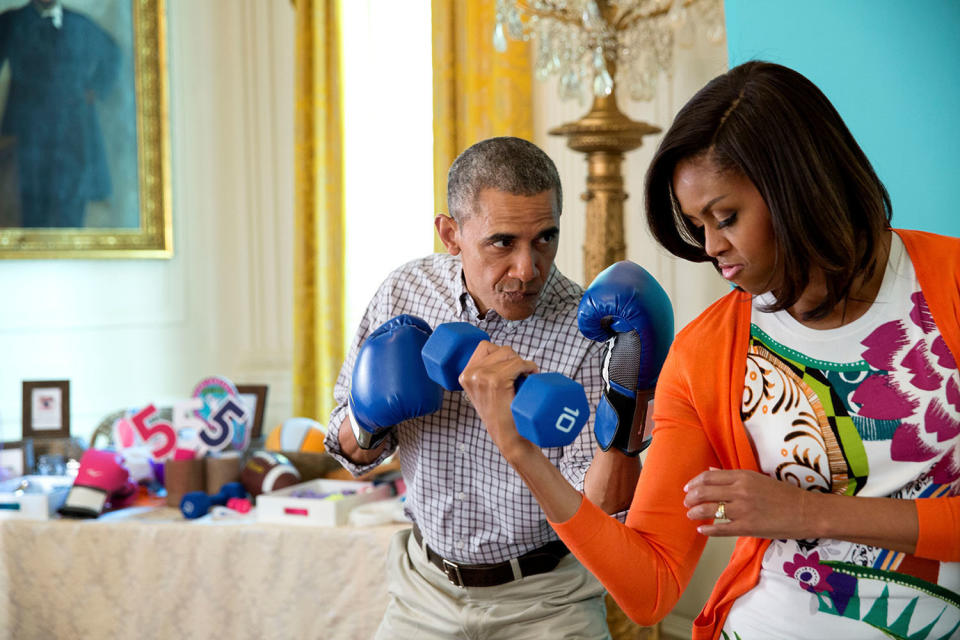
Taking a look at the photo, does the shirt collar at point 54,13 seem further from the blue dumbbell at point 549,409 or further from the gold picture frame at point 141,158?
the blue dumbbell at point 549,409

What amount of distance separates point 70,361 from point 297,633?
2162mm

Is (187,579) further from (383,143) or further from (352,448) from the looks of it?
(383,143)

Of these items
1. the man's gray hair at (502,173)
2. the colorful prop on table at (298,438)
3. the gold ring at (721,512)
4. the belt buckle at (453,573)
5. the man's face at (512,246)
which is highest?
the man's gray hair at (502,173)

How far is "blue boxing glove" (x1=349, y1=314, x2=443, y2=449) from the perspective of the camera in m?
1.59

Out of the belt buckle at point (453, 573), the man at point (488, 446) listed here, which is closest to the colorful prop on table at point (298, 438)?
the man at point (488, 446)

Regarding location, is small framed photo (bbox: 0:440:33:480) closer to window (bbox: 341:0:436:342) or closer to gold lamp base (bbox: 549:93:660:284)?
window (bbox: 341:0:436:342)

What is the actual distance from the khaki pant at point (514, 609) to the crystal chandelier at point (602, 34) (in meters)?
1.28

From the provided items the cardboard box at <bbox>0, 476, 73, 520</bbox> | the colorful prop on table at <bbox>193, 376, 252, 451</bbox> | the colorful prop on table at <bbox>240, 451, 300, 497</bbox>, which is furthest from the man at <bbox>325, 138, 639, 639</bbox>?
the cardboard box at <bbox>0, 476, 73, 520</bbox>

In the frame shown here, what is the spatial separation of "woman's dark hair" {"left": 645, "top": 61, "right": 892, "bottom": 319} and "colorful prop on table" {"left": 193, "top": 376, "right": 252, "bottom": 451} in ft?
7.11

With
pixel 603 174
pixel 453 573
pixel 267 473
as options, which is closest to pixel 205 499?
pixel 267 473

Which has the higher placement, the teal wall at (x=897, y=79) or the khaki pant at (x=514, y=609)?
the teal wall at (x=897, y=79)

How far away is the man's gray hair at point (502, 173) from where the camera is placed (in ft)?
5.18

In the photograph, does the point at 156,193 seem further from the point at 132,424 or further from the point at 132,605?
the point at 132,605

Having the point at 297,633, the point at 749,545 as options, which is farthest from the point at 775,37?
the point at 297,633
